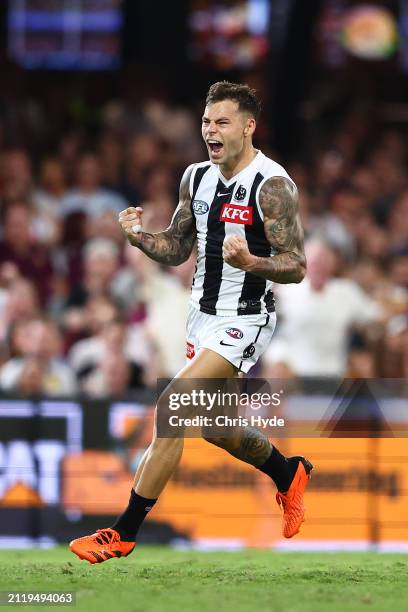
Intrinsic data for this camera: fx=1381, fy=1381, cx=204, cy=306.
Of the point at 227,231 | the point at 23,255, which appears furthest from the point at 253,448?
the point at 23,255

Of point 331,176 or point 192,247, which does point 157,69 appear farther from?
point 192,247

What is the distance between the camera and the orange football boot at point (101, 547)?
748 centimetres

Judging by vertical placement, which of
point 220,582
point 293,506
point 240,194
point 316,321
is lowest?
point 220,582

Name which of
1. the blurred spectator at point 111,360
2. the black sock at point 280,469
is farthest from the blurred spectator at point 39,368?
the black sock at point 280,469

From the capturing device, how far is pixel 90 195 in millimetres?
14000

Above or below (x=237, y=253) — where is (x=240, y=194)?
above

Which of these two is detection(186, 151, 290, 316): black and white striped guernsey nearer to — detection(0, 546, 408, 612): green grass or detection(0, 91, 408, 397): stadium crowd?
detection(0, 546, 408, 612): green grass

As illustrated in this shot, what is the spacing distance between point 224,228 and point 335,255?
210 inches

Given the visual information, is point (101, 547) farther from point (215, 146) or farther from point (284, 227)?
point (215, 146)

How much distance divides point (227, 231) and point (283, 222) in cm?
33

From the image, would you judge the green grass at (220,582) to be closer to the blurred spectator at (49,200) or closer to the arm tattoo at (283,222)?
the arm tattoo at (283,222)

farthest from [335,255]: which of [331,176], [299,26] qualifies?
[299,26]

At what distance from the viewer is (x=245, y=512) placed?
35.1 feet

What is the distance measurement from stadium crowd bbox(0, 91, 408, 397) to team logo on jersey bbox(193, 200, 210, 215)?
132 inches
